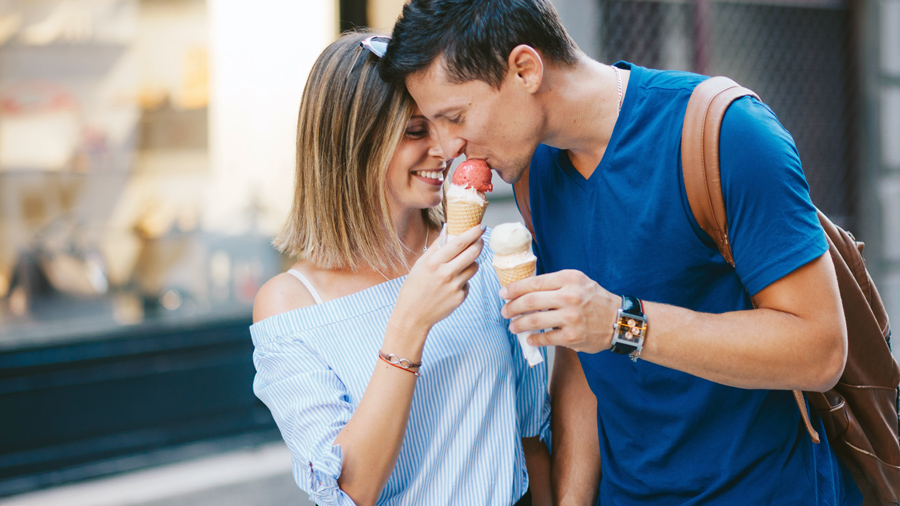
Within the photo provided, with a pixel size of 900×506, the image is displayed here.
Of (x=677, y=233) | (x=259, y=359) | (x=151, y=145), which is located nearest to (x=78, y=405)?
(x=151, y=145)

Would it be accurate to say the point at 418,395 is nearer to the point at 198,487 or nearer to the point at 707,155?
the point at 707,155

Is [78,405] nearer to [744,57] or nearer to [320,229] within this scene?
[320,229]

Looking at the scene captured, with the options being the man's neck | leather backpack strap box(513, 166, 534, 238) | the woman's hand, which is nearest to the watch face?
the woman's hand

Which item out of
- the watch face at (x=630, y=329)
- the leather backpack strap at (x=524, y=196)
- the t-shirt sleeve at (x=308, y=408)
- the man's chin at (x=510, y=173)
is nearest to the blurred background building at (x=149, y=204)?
the leather backpack strap at (x=524, y=196)

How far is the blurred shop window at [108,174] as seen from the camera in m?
4.84

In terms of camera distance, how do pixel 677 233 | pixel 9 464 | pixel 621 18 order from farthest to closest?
pixel 621 18 → pixel 9 464 → pixel 677 233

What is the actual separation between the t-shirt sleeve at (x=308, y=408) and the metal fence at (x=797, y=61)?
4925 mm

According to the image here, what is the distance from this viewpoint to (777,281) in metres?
1.56

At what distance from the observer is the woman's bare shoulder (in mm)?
2020

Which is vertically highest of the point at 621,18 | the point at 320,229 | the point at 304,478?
the point at 621,18

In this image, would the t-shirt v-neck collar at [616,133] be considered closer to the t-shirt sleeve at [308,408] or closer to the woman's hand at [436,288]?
the woman's hand at [436,288]

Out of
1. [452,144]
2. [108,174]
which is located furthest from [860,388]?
[108,174]

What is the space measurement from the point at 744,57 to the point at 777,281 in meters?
5.89

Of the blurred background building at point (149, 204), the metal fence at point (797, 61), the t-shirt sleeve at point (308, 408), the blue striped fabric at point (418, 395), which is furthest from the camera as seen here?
the metal fence at point (797, 61)
